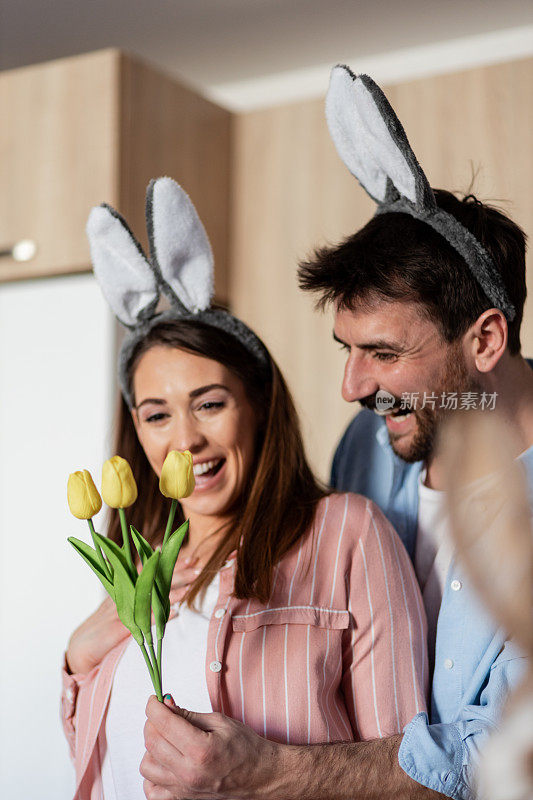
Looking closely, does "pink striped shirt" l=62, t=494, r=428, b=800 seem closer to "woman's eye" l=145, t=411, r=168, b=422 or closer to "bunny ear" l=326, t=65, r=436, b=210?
"woman's eye" l=145, t=411, r=168, b=422

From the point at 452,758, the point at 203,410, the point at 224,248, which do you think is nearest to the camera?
the point at 452,758

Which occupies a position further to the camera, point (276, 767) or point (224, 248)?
point (224, 248)

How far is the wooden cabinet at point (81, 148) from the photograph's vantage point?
184 centimetres

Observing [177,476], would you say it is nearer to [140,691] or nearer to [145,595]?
[145,595]

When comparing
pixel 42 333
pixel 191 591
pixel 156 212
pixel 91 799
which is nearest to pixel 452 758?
pixel 191 591

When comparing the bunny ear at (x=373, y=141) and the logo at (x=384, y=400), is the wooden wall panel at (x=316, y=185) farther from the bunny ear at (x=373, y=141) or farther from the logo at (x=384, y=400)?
the logo at (x=384, y=400)

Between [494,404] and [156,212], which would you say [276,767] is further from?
[156,212]

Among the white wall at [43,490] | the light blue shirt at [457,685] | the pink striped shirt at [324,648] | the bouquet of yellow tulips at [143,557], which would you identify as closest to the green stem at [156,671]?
the bouquet of yellow tulips at [143,557]

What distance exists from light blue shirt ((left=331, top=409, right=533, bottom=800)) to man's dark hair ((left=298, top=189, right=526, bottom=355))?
18cm

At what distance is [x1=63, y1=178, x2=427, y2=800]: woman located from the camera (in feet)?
3.60

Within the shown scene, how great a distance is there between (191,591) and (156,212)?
1.60ft

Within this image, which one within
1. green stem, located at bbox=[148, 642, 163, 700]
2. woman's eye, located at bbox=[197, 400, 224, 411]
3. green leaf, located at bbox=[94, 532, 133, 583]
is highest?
woman's eye, located at bbox=[197, 400, 224, 411]

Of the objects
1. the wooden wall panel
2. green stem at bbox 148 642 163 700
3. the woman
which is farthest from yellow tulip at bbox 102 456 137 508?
the wooden wall panel

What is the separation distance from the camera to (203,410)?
49.2 inches
